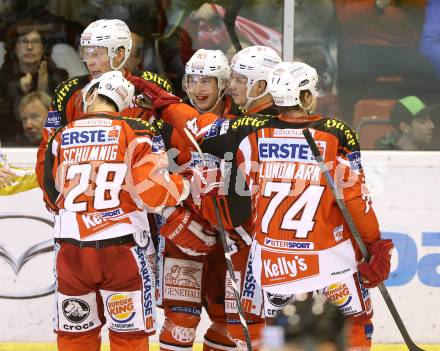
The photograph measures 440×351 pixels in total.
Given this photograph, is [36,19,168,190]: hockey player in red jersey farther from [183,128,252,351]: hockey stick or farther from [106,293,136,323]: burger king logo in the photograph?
[106,293,136,323]: burger king logo

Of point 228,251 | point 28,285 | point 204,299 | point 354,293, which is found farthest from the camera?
point 28,285

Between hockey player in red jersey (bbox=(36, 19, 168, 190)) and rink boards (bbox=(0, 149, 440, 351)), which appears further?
rink boards (bbox=(0, 149, 440, 351))

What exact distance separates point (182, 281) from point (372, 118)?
159 cm

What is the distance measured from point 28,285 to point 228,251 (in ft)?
4.66

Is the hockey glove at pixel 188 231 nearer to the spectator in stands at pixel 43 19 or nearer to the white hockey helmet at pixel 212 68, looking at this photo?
the white hockey helmet at pixel 212 68

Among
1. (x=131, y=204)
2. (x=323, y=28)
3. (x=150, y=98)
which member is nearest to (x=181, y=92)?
(x=323, y=28)

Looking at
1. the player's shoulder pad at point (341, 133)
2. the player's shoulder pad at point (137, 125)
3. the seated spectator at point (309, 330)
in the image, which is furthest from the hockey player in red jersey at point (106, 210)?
the seated spectator at point (309, 330)

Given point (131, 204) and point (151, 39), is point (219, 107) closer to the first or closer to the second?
point (131, 204)

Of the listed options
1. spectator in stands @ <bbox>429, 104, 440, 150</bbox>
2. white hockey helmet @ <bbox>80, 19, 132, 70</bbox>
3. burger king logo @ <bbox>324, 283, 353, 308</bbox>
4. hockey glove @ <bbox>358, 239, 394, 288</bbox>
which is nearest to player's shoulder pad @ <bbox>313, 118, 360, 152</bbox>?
hockey glove @ <bbox>358, 239, 394, 288</bbox>

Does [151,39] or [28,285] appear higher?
[151,39]

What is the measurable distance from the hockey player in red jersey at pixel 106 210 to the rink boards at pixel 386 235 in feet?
3.58

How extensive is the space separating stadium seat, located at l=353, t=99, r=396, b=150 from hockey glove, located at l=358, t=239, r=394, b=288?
65.7 inches

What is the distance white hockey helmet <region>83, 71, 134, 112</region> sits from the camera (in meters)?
4.75

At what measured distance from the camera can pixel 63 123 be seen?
5.22m
